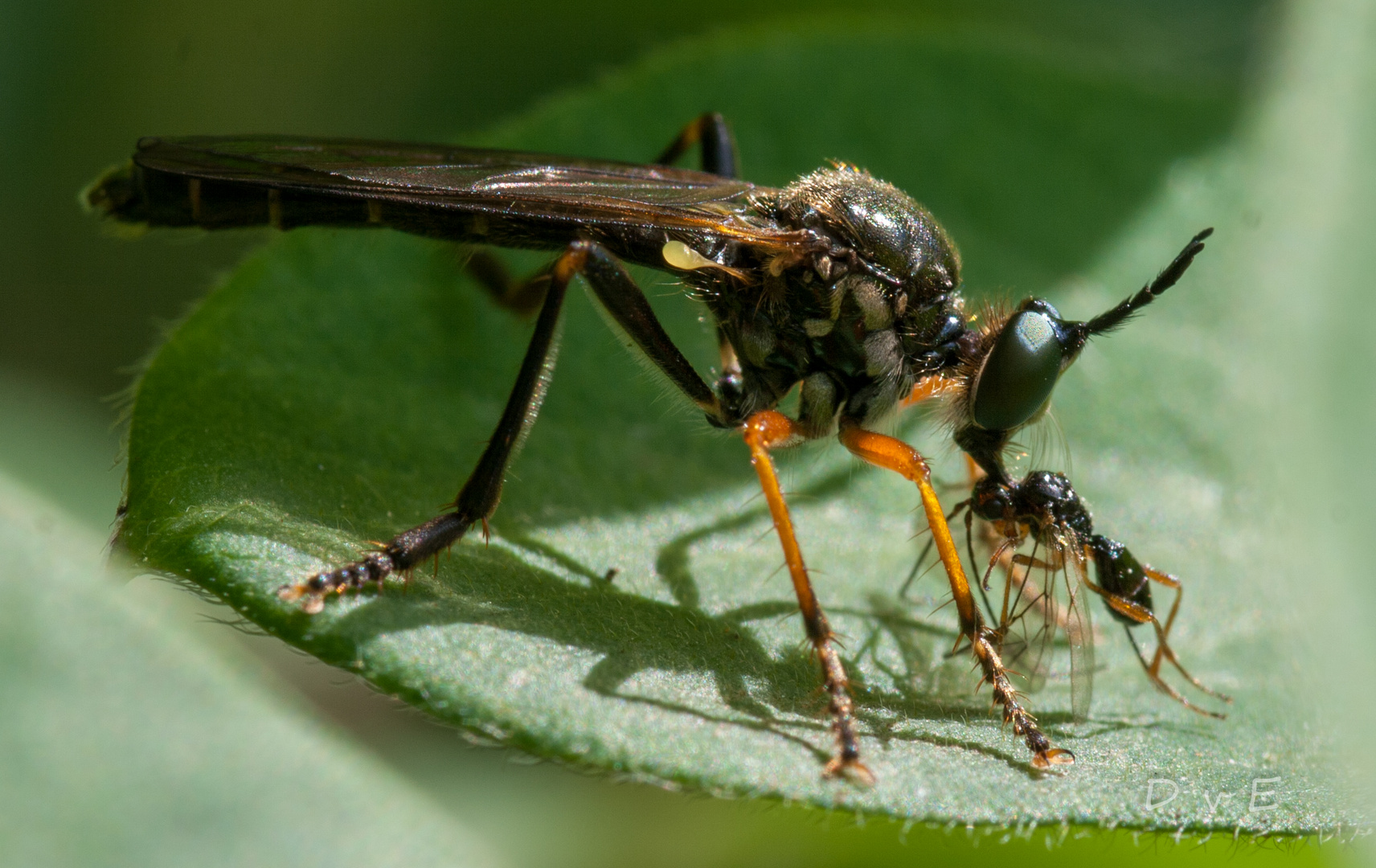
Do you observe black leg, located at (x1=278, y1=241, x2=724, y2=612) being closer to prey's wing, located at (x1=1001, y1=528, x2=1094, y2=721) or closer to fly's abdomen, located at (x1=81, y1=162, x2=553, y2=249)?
fly's abdomen, located at (x1=81, y1=162, x2=553, y2=249)

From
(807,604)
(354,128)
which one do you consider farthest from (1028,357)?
(354,128)

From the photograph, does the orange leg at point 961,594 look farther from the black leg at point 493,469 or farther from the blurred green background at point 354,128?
the black leg at point 493,469

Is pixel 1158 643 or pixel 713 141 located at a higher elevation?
pixel 713 141

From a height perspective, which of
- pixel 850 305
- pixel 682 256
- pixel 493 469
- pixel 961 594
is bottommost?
pixel 961 594

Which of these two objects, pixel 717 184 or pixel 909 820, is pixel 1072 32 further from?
pixel 909 820

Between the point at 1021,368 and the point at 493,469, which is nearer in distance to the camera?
the point at 493,469

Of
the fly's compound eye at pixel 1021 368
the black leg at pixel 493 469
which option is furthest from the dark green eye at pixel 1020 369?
the black leg at pixel 493 469

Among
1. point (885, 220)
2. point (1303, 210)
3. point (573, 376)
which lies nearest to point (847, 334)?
point (885, 220)

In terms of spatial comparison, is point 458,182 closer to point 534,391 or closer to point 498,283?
point 534,391
